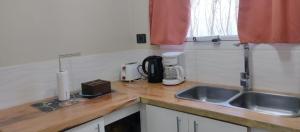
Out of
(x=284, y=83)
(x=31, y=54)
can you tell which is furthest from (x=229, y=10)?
(x=31, y=54)

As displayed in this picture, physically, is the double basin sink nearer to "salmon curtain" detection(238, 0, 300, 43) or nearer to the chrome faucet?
the chrome faucet

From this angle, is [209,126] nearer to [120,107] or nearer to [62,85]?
[120,107]

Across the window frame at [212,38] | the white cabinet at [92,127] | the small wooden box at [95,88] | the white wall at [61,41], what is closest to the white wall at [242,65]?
the window frame at [212,38]

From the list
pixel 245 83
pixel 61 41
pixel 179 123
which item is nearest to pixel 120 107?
pixel 179 123

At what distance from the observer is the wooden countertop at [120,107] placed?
46.1 inches

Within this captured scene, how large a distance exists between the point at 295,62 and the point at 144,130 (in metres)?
1.07

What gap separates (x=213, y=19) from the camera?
1.88 metres

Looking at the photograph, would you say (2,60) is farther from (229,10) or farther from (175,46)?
(229,10)

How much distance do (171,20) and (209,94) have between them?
66 centimetres

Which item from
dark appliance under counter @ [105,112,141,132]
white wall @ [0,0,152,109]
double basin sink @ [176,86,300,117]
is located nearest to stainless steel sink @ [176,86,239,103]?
double basin sink @ [176,86,300,117]

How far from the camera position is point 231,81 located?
1.82m

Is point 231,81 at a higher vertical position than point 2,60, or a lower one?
lower

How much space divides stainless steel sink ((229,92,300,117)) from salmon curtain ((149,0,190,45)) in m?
0.67

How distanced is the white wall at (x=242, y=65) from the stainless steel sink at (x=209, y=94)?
0.29ft
